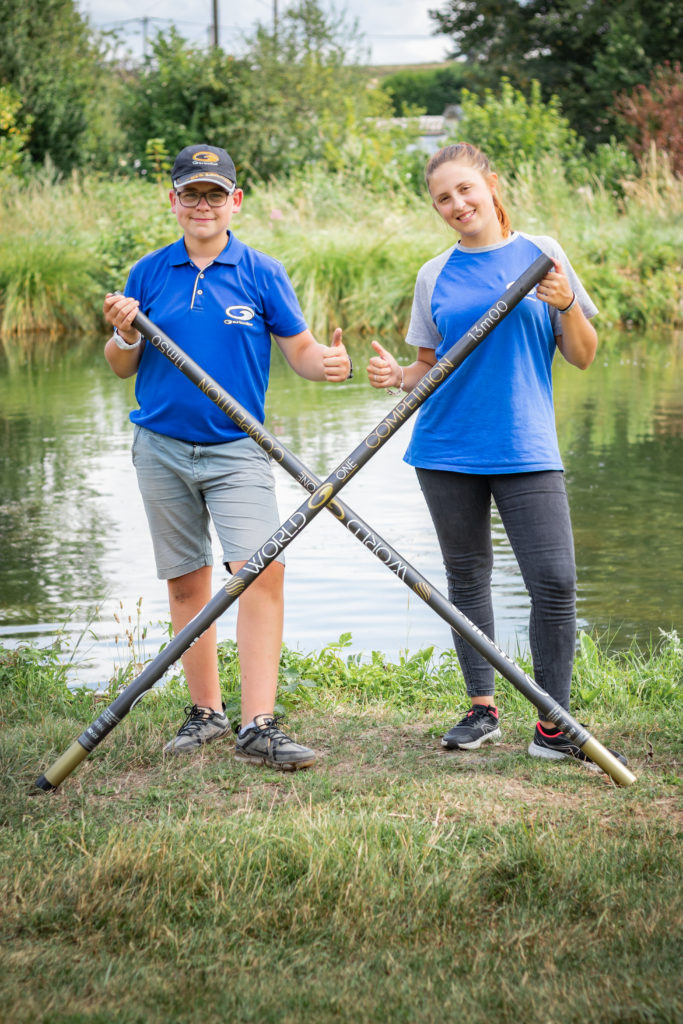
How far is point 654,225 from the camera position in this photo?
17.8 meters

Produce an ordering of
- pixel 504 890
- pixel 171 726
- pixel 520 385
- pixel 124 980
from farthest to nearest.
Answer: pixel 171 726 < pixel 520 385 < pixel 504 890 < pixel 124 980

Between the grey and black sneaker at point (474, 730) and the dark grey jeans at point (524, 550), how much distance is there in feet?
0.25

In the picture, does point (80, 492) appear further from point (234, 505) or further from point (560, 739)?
point (560, 739)

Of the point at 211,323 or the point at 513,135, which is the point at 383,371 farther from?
the point at 513,135

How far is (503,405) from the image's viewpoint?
3758 mm

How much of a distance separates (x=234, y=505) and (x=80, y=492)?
4.65m

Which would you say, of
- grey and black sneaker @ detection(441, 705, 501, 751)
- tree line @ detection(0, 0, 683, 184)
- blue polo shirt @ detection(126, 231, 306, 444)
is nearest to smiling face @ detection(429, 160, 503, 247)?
blue polo shirt @ detection(126, 231, 306, 444)

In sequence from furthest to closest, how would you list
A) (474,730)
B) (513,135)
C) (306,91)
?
(306,91) < (513,135) < (474,730)

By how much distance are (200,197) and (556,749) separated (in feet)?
6.72

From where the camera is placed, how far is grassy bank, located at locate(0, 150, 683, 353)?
16203 mm

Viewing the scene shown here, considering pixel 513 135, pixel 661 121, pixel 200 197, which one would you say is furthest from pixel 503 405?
pixel 661 121

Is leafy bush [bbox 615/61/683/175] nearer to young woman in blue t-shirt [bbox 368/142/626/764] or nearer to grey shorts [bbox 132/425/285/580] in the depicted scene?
young woman in blue t-shirt [bbox 368/142/626/764]

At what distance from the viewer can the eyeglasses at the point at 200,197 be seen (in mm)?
3840

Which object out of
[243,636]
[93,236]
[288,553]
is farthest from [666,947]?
[93,236]
